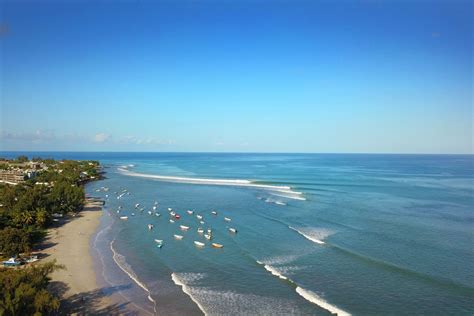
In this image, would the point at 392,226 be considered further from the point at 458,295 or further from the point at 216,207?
the point at 216,207

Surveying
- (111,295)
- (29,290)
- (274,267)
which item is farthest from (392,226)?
(29,290)

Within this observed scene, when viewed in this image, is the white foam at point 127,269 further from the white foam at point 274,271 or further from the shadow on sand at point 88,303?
the white foam at point 274,271

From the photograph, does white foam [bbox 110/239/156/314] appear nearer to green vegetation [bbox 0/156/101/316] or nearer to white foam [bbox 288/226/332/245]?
green vegetation [bbox 0/156/101/316]

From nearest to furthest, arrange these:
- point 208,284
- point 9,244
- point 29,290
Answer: point 29,290 < point 208,284 < point 9,244

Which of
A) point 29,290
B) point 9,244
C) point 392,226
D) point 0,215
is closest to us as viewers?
point 29,290

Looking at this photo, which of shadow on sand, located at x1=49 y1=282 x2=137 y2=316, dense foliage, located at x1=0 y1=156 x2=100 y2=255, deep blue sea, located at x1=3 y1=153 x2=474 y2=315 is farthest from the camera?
dense foliage, located at x1=0 y1=156 x2=100 y2=255

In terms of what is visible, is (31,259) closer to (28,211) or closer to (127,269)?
(127,269)

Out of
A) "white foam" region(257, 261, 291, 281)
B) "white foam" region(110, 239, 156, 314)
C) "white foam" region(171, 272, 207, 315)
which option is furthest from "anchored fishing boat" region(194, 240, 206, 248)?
"white foam" region(257, 261, 291, 281)
